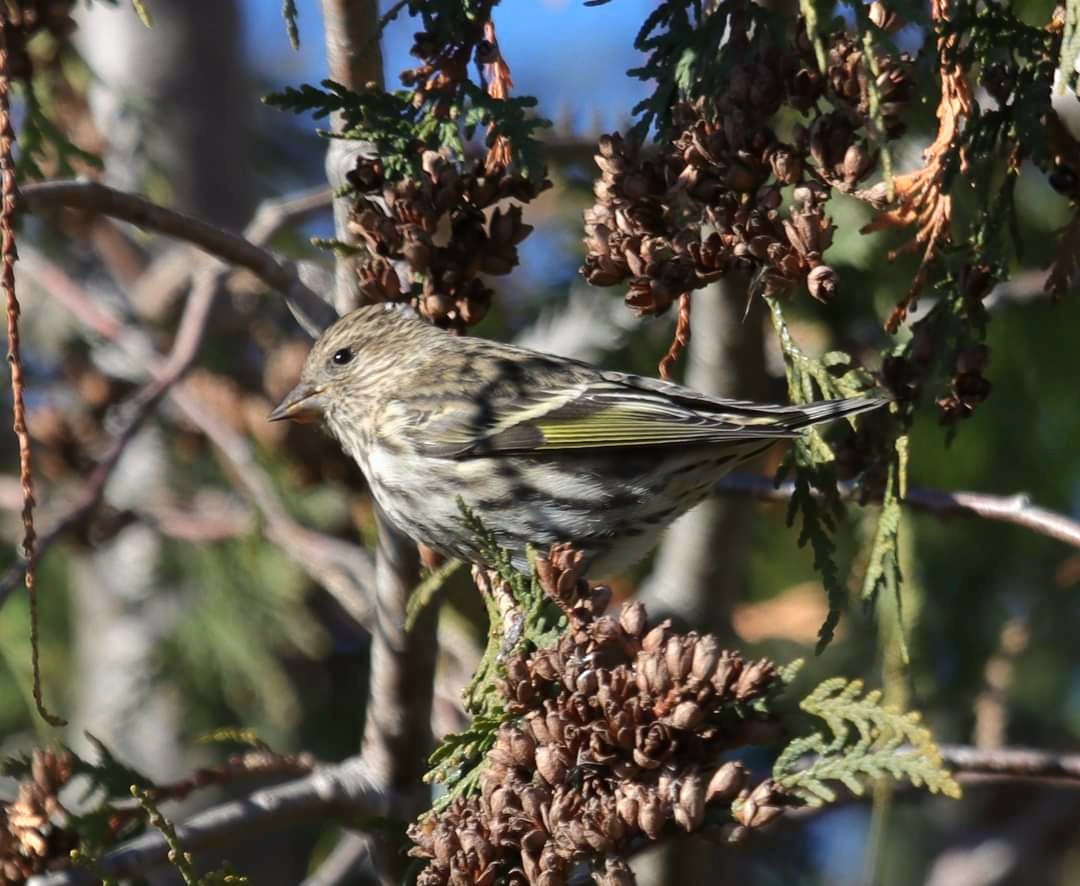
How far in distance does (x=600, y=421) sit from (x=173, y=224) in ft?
3.03

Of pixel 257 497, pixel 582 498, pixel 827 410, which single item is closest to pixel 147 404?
pixel 257 497

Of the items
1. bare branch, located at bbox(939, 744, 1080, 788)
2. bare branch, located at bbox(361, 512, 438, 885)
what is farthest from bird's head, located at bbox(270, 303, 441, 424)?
bare branch, located at bbox(939, 744, 1080, 788)

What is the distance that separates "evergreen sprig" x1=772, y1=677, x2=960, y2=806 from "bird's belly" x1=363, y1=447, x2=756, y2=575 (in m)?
0.83

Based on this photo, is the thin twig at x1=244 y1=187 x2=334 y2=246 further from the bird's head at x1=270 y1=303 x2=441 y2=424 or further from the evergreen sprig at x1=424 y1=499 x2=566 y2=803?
the evergreen sprig at x1=424 y1=499 x2=566 y2=803

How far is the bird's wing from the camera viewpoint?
275 centimetres

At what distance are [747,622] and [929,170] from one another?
119 inches

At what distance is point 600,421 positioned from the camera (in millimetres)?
2949

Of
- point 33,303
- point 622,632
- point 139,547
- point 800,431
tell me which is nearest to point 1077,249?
point 800,431

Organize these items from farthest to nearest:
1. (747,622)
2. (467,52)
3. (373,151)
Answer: (747,622)
(373,151)
(467,52)

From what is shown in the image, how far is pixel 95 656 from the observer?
5.00 m

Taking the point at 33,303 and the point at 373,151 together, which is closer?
the point at 373,151

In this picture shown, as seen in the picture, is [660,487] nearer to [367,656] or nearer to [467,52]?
[467,52]

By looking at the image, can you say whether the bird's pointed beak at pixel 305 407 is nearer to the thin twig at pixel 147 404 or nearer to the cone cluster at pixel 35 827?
the thin twig at pixel 147 404

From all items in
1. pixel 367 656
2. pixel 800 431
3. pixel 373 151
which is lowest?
pixel 800 431
